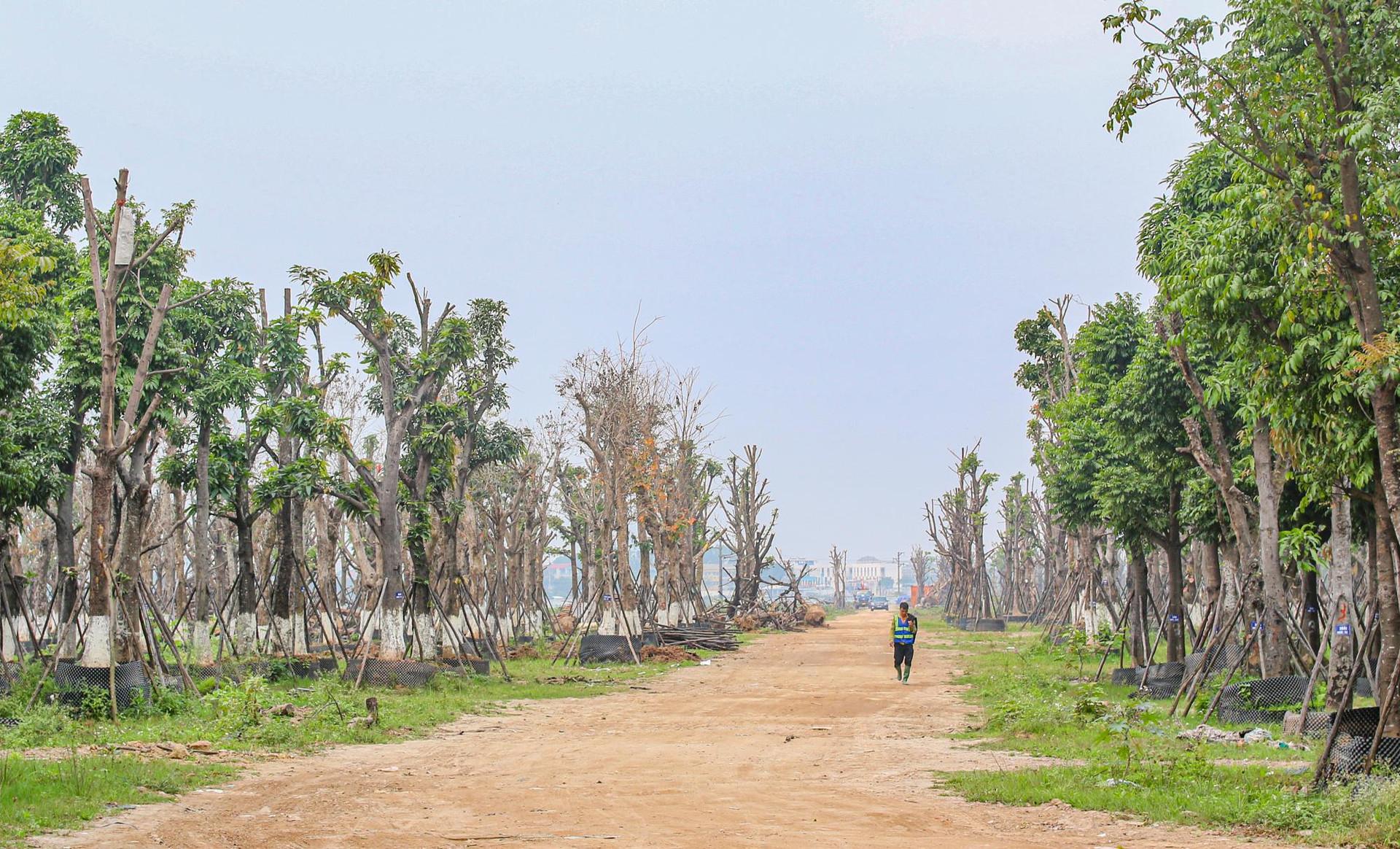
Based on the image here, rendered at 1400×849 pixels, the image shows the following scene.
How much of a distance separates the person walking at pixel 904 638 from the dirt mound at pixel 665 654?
7190 millimetres

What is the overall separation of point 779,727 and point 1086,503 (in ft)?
30.3

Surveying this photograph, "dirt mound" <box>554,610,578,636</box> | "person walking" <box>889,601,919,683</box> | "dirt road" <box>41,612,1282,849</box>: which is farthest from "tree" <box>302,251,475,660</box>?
"dirt mound" <box>554,610,578,636</box>

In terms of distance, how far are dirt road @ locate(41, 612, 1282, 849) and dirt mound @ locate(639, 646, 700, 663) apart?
1041 centimetres

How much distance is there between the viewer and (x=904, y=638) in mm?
22969

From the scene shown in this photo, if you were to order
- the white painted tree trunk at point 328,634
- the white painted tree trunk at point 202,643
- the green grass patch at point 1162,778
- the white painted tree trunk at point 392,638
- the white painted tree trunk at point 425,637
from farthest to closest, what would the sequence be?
the white painted tree trunk at point 425,637
the white painted tree trunk at point 328,634
the white painted tree trunk at point 392,638
the white painted tree trunk at point 202,643
the green grass patch at point 1162,778

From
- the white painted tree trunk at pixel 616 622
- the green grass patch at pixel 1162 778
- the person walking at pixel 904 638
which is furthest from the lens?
the white painted tree trunk at pixel 616 622

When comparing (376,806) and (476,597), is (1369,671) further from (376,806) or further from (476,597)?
(476,597)

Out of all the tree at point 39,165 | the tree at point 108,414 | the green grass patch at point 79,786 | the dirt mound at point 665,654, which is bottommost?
the dirt mound at point 665,654

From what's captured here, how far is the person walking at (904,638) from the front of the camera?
22.7 metres

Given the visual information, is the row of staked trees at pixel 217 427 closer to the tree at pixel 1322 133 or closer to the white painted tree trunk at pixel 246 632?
the white painted tree trunk at pixel 246 632

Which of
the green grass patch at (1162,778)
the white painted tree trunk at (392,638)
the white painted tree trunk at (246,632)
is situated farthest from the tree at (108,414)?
the green grass patch at (1162,778)

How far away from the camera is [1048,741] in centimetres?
1360

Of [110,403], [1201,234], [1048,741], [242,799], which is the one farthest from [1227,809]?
[110,403]

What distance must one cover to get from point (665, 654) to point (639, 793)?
19.1 m
